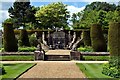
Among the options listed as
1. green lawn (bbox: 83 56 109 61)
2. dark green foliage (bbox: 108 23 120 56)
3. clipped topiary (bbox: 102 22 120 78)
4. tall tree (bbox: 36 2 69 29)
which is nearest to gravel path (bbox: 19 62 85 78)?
clipped topiary (bbox: 102 22 120 78)

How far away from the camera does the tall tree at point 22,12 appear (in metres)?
66.4

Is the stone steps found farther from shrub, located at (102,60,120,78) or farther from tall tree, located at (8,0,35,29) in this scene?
tall tree, located at (8,0,35,29)

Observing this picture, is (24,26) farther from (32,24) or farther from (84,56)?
(84,56)

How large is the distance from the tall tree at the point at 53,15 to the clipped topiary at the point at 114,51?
151ft

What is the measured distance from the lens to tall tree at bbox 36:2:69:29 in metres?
66.1

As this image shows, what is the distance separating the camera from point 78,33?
159ft

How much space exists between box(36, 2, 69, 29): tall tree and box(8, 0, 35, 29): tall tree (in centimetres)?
178

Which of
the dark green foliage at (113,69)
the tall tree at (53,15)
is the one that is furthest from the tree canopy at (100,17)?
the dark green foliage at (113,69)

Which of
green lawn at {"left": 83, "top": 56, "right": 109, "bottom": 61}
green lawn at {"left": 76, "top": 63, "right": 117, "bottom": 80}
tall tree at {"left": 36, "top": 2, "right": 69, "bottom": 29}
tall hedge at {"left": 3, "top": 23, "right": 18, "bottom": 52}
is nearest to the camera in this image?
green lawn at {"left": 76, "top": 63, "right": 117, "bottom": 80}

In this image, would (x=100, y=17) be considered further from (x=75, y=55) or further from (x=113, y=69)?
(x=113, y=69)

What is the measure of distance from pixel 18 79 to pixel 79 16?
67692 millimetres

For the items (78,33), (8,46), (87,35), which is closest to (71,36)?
(78,33)

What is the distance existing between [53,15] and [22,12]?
685 centimetres

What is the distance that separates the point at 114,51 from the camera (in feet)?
60.2
